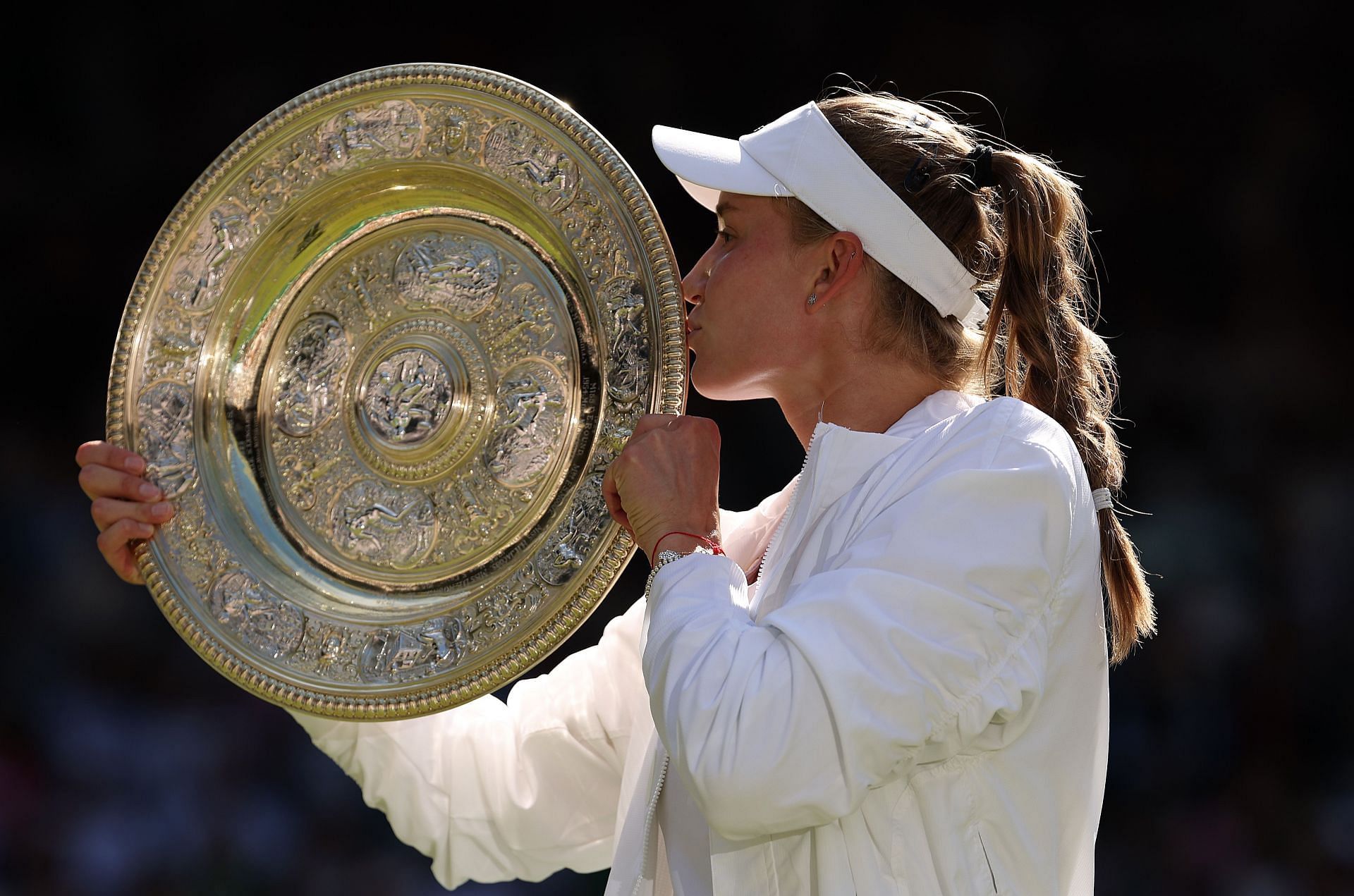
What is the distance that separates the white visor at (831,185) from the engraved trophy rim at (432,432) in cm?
10

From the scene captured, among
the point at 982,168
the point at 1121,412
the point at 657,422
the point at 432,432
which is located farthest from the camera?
the point at 1121,412

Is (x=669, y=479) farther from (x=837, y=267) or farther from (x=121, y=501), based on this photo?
(x=121, y=501)

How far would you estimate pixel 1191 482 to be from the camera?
379 centimetres

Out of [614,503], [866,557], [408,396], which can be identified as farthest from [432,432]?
[866,557]

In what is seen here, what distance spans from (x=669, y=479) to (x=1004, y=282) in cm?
46

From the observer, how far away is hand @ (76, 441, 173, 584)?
5.27 ft

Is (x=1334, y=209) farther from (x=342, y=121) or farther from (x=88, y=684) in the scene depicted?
(x=88, y=684)

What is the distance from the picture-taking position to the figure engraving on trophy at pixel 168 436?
1.65 m

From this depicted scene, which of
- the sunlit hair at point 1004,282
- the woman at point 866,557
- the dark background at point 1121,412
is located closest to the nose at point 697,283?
the woman at point 866,557

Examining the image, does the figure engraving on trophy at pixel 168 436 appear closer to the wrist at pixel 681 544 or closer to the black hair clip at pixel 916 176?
the wrist at pixel 681 544

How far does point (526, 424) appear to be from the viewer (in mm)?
1552

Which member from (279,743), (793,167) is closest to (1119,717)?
(279,743)

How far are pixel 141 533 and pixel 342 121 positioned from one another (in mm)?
552

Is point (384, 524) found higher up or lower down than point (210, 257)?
lower down
